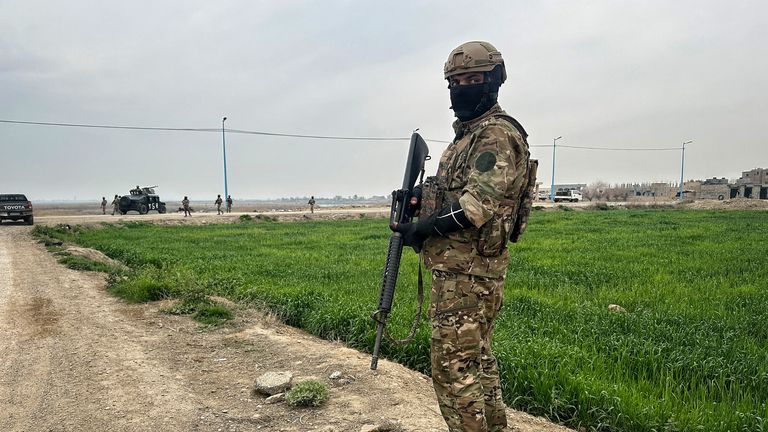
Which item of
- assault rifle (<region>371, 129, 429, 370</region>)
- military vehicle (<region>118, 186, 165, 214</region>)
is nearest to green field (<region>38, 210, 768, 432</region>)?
assault rifle (<region>371, 129, 429, 370</region>)

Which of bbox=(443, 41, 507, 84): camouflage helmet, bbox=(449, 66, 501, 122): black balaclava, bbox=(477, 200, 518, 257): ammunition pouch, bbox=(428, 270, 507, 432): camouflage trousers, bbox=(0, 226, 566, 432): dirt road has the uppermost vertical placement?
bbox=(443, 41, 507, 84): camouflage helmet

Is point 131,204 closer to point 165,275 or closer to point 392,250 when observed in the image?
point 165,275

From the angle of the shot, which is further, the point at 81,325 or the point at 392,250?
the point at 81,325

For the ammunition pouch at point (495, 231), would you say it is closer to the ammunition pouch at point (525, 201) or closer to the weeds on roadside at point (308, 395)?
the ammunition pouch at point (525, 201)

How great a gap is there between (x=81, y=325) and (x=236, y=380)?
3.07 m

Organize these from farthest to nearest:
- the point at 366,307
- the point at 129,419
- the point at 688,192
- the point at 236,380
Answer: the point at 688,192 → the point at 366,307 → the point at 236,380 → the point at 129,419

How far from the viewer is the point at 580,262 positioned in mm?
10109

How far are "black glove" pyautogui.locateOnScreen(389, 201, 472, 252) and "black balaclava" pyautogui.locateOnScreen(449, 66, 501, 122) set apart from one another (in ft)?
1.90

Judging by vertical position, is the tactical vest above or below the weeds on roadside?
above

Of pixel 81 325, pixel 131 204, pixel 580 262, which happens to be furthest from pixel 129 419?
pixel 131 204

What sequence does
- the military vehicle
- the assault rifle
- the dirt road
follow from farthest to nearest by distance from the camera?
the military vehicle, the dirt road, the assault rifle

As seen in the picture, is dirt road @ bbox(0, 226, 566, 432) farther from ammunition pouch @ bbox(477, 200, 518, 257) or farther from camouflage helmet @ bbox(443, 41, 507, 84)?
camouflage helmet @ bbox(443, 41, 507, 84)

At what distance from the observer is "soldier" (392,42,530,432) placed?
2.49 meters

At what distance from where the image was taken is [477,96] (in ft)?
8.81
